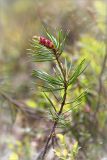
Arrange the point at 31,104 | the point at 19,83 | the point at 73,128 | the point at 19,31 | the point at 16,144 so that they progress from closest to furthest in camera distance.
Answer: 1. the point at 73,128
2. the point at 16,144
3. the point at 31,104
4. the point at 19,83
5. the point at 19,31

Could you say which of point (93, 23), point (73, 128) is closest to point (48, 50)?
point (73, 128)

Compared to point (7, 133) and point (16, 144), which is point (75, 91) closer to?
point (16, 144)

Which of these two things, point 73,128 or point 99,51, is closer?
point 73,128

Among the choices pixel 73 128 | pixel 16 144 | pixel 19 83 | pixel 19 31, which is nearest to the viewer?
pixel 73 128

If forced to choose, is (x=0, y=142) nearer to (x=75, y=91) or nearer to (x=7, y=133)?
(x=7, y=133)

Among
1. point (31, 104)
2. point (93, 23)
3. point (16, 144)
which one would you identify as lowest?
point (16, 144)

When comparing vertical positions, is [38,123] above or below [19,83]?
below
